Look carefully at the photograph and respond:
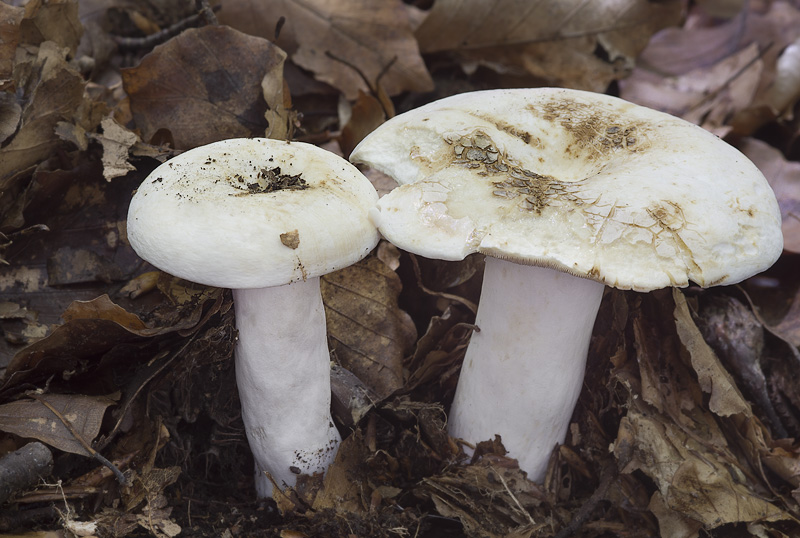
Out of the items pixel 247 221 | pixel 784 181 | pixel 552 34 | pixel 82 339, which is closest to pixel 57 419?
pixel 82 339

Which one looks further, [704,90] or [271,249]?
[704,90]

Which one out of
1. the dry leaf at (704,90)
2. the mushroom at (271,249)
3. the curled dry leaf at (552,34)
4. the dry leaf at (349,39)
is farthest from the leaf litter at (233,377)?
the dry leaf at (704,90)

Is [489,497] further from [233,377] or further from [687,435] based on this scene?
[233,377]

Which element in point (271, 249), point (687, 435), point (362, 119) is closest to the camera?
point (271, 249)

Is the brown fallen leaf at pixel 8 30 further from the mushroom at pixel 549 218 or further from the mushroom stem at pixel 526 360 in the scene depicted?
the mushroom stem at pixel 526 360

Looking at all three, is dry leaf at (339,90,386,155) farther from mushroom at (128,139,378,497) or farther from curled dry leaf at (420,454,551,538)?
curled dry leaf at (420,454,551,538)

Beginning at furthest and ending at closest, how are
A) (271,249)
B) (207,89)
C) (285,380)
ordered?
(207,89), (285,380), (271,249)
